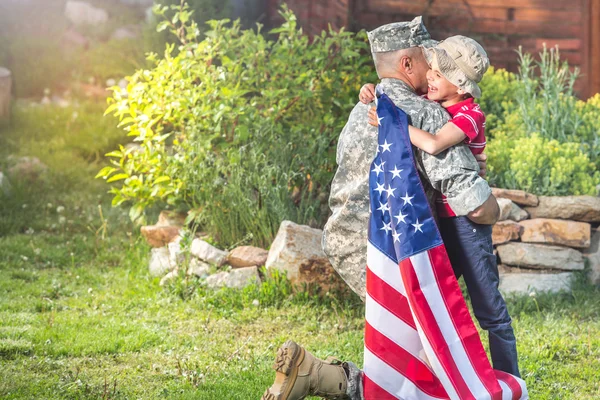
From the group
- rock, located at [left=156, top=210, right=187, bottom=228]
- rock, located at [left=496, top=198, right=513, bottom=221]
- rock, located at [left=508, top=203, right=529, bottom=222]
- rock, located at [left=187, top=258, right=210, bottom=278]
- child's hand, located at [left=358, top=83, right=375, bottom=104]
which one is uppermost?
child's hand, located at [left=358, top=83, right=375, bottom=104]

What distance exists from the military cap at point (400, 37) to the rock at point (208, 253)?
2779 millimetres

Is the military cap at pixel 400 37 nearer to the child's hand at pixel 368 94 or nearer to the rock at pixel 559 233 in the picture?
the child's hand at pixel 368 94

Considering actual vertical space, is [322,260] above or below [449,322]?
below

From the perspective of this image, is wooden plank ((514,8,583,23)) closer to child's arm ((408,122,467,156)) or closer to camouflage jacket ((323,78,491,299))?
camouflage jacket ((323,78,491,299))

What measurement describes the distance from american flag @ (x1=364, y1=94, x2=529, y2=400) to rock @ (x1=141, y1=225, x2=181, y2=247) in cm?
332

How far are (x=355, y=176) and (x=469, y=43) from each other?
676 mm

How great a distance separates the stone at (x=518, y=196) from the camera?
224 inches

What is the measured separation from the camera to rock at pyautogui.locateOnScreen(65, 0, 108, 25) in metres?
11.4

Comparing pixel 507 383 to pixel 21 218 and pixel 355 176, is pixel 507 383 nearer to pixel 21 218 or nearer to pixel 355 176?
pixel 355 176

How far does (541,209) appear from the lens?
18.7ft

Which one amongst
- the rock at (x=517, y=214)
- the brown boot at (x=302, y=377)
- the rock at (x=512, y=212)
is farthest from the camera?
the rock at (x=517, y=214)

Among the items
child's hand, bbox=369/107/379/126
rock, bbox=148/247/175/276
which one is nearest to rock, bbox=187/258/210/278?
rock, bbox=148/247/175/276

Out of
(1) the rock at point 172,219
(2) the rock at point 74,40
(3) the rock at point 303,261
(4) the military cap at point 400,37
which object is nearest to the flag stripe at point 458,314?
(4) the military cap at point 400,37

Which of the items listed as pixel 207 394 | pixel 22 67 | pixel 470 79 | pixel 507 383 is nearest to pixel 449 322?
pixel 507 383
